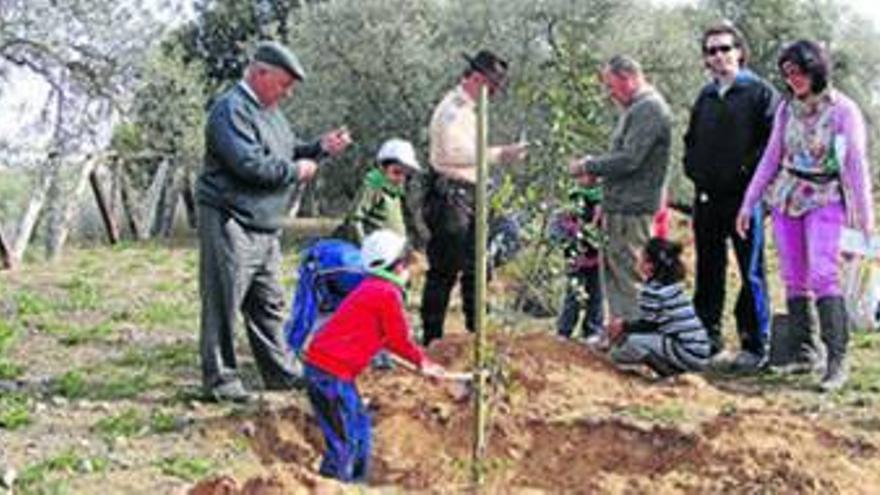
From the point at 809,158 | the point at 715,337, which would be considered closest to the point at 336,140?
the point at 809,158

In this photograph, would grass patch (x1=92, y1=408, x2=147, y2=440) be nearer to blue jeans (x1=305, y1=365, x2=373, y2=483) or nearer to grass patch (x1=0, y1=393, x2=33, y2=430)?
grass patch (x1=0, y1=393, x2=33, y2=430)

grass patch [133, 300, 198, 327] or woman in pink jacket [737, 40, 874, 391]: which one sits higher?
woman in pink jacket [737, 40, 874, 391]

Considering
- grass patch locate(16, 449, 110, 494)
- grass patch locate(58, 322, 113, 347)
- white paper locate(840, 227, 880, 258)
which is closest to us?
grass patch locate(16, 449, 110, 494)

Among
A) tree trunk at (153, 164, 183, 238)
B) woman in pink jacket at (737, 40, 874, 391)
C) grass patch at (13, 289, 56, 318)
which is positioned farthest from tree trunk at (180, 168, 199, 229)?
woman in pink jacket at (737, 40, 874, 391)

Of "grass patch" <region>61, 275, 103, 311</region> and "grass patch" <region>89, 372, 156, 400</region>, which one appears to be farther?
"grass patch" <region>61, 275, 103, 311</region>

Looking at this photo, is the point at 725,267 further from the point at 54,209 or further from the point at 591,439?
the point at 54,209

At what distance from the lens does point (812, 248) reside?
25.0ft

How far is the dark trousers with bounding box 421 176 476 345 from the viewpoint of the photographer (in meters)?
8.40

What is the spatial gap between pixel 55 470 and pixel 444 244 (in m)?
3.13

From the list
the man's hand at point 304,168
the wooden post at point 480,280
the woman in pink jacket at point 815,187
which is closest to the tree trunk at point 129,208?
the man's hand at point 304,168

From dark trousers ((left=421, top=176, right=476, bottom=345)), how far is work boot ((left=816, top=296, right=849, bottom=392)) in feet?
7.00

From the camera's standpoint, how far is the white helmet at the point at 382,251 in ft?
19.0

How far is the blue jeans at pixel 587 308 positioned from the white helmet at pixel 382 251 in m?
3.28

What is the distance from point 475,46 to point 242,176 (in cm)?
1617
